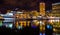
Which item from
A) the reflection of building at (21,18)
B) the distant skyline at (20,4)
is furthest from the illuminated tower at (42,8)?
the reflection of building at (21,18)

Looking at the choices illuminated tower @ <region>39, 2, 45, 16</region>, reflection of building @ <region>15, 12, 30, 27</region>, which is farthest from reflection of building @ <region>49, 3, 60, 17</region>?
reflection of building @ <region>15, 12, 30, 27</region>

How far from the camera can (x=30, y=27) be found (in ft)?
5.48

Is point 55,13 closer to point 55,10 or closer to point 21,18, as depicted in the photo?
point 55,10

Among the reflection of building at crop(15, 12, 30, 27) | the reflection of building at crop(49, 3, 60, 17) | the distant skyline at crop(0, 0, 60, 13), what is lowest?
the reflection of building at crop(15, 12, 30, 27)

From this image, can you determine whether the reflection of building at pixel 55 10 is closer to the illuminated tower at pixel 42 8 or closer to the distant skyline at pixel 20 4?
the illuminated tower at pixel 42 8

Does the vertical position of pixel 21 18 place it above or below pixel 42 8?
below

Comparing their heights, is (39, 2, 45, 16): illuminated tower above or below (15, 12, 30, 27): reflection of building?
above

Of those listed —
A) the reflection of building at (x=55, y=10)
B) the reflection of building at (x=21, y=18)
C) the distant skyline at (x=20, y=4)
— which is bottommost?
the reflection of building at (x=21, y=18)

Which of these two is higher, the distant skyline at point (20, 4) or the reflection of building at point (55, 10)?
the distant skyline at point (20, 4)

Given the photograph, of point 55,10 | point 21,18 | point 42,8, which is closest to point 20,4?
point 21,18

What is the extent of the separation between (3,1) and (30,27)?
0.52 m

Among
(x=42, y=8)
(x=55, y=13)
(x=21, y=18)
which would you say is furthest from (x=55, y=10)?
(x=21, y=18)

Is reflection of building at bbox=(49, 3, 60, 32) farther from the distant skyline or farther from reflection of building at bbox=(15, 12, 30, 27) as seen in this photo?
reflection of building at bbox=(15, 12, 30, 27)

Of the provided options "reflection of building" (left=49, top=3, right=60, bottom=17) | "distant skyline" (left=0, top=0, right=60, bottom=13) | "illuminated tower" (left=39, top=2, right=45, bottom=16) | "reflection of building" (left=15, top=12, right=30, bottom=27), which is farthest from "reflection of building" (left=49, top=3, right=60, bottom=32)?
"reflection of building" (left=15, top=12, right=30, bottom=27)
